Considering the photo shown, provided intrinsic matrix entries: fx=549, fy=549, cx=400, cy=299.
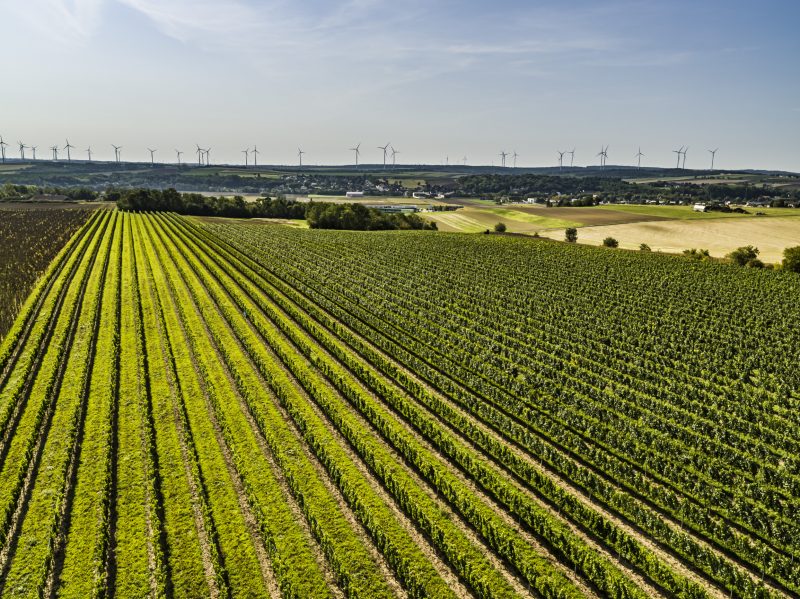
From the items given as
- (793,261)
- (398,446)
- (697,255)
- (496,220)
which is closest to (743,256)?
(697,255)

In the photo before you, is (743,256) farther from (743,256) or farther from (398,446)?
(398,446)

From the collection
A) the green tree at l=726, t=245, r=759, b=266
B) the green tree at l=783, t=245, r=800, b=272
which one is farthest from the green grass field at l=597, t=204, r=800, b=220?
the green tree at l=783, t=245, r=800, b=272

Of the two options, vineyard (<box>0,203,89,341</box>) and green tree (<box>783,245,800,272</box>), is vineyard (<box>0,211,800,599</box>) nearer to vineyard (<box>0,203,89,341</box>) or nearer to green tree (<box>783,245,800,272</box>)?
vineyard (<box>0,203,89,341</box>)

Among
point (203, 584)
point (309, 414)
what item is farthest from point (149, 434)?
point (203, 584)

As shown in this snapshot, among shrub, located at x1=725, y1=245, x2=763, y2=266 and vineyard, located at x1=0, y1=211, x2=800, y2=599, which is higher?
shrub, located at x1=725, y1=245, x2=763, y2=266

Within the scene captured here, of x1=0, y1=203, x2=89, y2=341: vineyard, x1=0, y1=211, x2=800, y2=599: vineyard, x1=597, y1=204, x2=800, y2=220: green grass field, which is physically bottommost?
x1=0, y1=211, x2=800, y2=599: vineyard

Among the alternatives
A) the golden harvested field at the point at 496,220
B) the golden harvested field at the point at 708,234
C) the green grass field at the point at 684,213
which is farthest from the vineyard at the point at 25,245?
the green grass field at the point at 684,213

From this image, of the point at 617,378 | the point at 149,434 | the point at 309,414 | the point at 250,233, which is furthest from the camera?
the point at 250,233

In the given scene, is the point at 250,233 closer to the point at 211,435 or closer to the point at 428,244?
the point at 428,244
